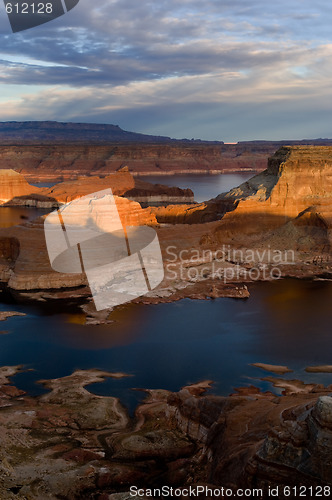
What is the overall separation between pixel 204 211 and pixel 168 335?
2925 cm

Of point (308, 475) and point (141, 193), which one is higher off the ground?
point (141, 193)

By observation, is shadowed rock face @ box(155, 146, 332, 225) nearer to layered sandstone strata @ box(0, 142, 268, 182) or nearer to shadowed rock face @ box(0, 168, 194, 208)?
shadowed rock face @ box(0, 168, 194, 208)

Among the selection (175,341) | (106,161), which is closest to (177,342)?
(175,341)

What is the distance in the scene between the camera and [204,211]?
2162 inches

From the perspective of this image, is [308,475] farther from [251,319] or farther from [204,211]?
[204,211]

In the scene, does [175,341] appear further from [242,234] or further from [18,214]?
[18,214]

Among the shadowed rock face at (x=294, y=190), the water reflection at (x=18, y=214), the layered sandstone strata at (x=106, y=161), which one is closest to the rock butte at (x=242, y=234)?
the shadowed rock face at (x=294, y=190)

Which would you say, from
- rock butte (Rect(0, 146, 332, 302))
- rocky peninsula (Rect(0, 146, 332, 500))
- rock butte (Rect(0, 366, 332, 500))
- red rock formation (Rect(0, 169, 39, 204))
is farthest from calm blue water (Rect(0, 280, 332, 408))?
red rock formation (Rect(0, 169, 39, 204))

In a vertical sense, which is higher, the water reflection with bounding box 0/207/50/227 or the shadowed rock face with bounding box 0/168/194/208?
the shadowed rock face with bounding box 0/168/194/208

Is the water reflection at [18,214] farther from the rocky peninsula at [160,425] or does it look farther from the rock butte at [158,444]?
the rock butte at [158,444]

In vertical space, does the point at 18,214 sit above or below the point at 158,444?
above

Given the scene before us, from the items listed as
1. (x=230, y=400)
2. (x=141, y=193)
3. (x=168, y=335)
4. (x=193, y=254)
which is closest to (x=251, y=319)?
(x=168, y=335)

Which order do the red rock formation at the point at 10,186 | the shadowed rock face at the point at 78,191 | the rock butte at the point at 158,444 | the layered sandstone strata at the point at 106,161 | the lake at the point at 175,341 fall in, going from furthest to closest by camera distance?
the layered sandstone strata at the point at 106,161 < the red rock formation at the point at 10,186 < the shadowed rock face at the point at 78,191 < the lake at the point at 175,341 < the rock butte at the point at 158,444

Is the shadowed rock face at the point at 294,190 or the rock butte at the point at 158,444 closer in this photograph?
the rock butte at the point at 158,444
